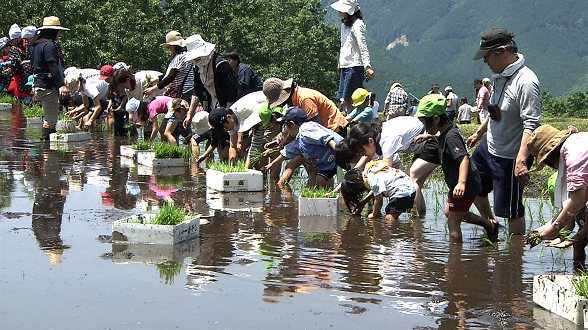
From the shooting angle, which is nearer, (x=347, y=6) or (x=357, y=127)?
(x=357, y=127)

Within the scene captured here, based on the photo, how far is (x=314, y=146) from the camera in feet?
29.9

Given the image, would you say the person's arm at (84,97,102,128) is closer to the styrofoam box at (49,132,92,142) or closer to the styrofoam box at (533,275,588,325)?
the styrofoam box at (49,132,92,142)

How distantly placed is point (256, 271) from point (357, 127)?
2.86 meters

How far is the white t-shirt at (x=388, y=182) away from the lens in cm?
779

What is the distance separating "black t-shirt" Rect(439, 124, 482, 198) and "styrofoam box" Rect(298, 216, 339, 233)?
4.48 ft

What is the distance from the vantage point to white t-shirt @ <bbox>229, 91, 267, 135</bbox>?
1037 cm

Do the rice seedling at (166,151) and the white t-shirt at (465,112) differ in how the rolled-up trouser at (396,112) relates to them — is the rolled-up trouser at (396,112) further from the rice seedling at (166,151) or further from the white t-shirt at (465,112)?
the white t-shirt at (465,112)

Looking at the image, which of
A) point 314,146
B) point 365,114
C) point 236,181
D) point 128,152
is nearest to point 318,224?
point 314,146

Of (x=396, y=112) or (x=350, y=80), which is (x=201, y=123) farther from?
(x=396, y=112)

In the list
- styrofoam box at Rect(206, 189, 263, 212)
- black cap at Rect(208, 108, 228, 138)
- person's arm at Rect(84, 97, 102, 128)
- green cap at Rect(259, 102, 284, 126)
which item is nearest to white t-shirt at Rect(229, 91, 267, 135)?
black cap at Rect(208, 108, 228, 138)

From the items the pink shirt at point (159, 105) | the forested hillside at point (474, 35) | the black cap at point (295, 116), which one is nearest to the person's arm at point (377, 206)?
the black cap at point (295, 116)

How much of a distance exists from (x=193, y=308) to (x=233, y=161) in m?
6.27

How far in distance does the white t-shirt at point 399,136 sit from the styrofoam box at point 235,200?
1.63 metres

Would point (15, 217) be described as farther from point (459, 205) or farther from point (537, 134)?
point (537, 134)
